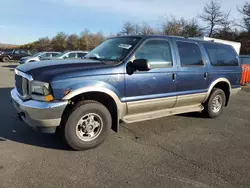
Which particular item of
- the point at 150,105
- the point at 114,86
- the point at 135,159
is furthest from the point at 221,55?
the point at 135,159

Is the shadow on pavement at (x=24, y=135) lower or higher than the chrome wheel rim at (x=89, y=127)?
lower

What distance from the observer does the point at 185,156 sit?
412cm

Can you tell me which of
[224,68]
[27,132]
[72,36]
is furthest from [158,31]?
[27,132]

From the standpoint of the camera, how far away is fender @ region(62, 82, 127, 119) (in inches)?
Answer: 153

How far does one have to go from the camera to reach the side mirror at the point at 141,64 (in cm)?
437

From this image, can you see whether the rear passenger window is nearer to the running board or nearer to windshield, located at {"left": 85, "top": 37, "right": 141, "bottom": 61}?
the running board

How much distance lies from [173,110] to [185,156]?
1456 mm

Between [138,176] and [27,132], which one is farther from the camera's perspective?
[27,132]

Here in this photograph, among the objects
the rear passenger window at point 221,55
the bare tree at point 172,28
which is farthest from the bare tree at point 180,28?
the rear passenger window at point 221,55

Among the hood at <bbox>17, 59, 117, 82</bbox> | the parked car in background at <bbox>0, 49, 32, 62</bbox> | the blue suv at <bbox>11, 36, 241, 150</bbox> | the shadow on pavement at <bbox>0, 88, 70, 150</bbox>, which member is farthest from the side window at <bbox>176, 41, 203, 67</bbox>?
the parked car in background at <bbox>0, 49, 32, 62</bbox>

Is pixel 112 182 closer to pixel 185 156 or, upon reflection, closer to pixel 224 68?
pixel 185 156

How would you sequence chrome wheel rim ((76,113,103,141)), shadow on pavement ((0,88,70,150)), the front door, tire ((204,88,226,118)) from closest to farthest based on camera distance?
chrome wheel rim ((76,113,103,141)) < shadow on pavement ((0,88,70,150)) < the front door < tire ((204,88,226,118))

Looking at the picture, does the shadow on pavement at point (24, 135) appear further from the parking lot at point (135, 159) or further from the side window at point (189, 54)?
the side window at point (189, 54)

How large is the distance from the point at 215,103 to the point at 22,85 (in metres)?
4.60
